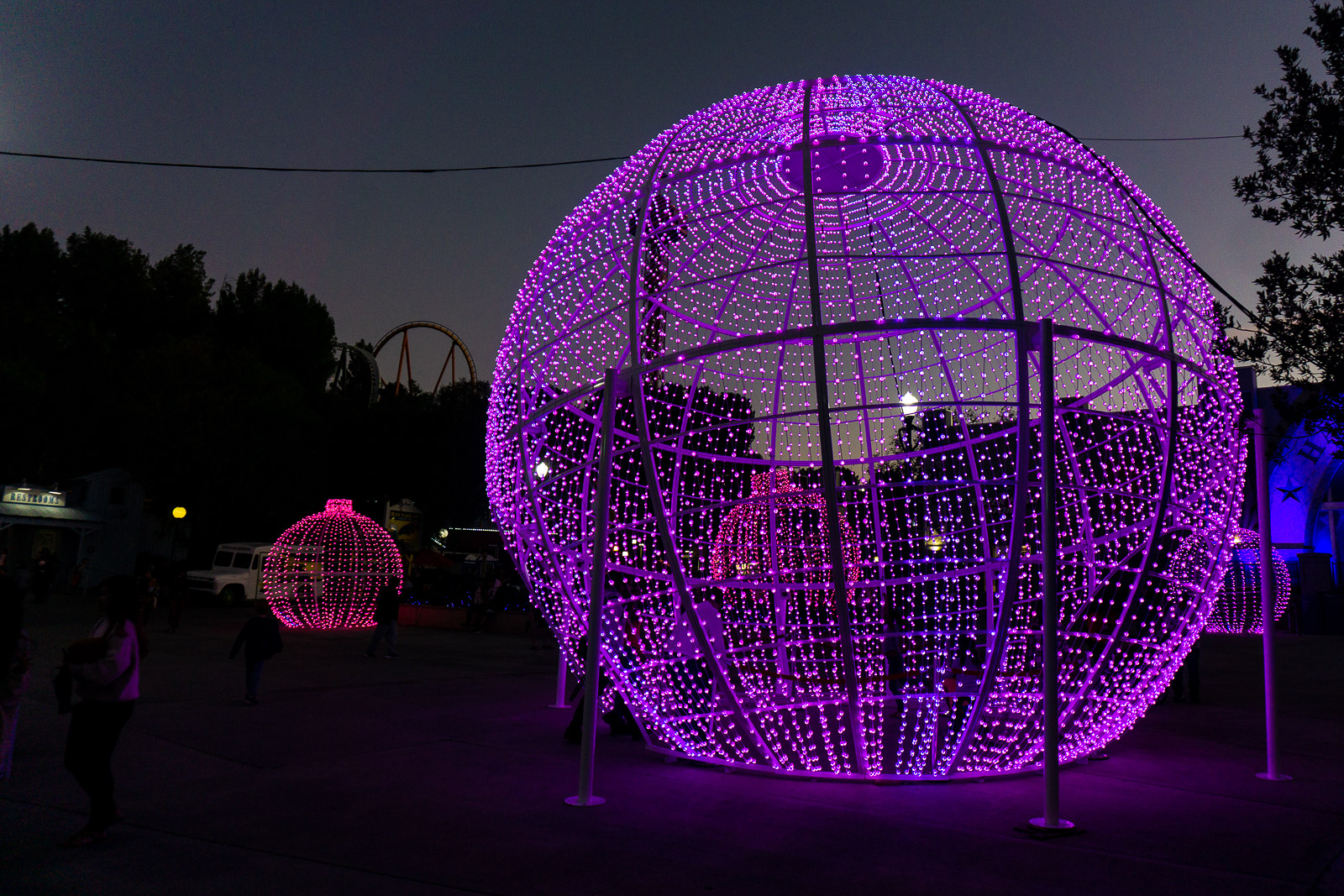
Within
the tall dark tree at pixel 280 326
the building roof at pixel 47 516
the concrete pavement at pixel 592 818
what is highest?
the tall dark tree at pixel 280 326

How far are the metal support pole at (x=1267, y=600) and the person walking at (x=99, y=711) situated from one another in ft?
23.5

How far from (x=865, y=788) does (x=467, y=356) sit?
144 feet

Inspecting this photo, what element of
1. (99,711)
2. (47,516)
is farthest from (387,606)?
(47,516)

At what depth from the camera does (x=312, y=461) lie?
106 ft

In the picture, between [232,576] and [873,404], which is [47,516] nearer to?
[232,576]

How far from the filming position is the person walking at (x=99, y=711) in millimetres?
5055

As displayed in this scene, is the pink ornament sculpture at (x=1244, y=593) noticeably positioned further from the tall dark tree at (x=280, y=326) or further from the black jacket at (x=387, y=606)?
the tall dark tree at (x=280, y=326)

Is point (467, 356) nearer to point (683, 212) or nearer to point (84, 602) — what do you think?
point (84, 602)

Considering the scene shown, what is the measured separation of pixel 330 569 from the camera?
21.4 m

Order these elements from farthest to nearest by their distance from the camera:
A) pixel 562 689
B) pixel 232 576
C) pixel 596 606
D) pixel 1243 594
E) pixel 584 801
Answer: pixel 232 576 < pixel 1243 594 < pixel 562 689 < pixel 596 606 < pixel 584 801

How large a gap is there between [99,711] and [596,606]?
2.69 metres

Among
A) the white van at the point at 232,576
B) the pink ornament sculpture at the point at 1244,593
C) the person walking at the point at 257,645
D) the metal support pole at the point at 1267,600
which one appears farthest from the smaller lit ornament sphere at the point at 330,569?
the pink ornament sculpture at the point at 1244,593

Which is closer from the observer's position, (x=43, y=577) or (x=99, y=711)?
(x=99, y=711)

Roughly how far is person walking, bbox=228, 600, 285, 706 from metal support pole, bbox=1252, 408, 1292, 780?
29.1 feet
